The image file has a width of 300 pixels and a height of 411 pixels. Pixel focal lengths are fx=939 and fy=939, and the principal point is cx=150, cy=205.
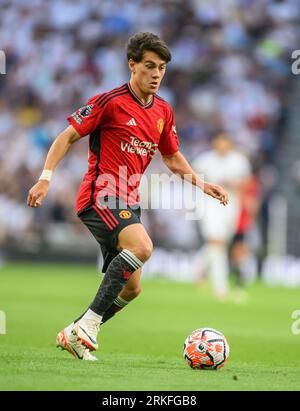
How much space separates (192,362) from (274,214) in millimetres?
13548

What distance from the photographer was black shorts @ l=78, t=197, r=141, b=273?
7008mm

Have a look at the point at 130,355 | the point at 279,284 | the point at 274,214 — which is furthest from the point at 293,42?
the point at 130,355

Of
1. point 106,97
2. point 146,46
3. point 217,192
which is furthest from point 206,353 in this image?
point 146,46

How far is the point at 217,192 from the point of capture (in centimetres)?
763

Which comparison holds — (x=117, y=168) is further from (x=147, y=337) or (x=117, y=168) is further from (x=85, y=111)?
(x=147, y=337)

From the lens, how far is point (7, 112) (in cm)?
2144

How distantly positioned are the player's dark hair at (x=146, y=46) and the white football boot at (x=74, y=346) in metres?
2.15

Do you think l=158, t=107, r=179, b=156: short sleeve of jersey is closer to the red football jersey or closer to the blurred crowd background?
the red football jersey

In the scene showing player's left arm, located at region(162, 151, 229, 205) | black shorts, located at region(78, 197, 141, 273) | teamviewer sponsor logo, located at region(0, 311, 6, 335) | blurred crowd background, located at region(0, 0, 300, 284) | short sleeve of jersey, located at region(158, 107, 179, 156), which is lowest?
teamviewer sponsor logo, located at region(0, 311, 6, 335)

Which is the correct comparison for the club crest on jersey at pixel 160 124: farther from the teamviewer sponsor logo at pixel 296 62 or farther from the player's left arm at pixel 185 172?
the teamviewer sponsor logo at pixel 296 62

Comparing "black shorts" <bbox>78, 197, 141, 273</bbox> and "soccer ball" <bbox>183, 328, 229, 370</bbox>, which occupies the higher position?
"black shorts" <bbox>78, 197, 141, 273</bbox>

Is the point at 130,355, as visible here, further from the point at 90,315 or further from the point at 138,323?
the point at 138,323

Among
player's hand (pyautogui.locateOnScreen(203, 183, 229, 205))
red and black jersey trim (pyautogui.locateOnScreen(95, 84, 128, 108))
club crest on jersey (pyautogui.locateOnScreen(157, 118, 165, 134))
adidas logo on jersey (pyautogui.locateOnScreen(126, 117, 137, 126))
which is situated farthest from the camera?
player's hand (pyautogui.locateOnScreen(203, 183, 229, 205))

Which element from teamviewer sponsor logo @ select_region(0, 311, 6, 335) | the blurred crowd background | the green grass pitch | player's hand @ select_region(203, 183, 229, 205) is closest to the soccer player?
the green grass pitch
